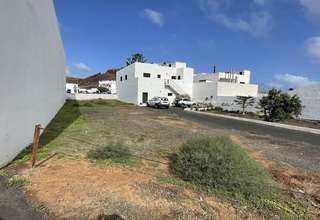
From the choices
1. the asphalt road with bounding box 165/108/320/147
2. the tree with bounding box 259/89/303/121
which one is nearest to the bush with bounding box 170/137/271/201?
the asphalt road with bounding box 165/108/320/147

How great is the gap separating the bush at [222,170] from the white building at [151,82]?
30659mm

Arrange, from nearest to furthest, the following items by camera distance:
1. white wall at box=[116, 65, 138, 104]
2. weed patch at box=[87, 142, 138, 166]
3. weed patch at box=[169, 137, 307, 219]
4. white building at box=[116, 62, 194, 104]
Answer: weed patch at box=[169, 137, 307, 219], weed patch at box=[87, 142, 138, 166], white building at box=[116, 62, 194, 104], white wall at box=[116, 65, 138, 104]

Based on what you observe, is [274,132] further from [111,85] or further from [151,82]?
[111,85]

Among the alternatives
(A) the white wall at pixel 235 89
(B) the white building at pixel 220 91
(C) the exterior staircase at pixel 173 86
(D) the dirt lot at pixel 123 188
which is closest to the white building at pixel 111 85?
(C) the exterior staircase at pixel 173 86

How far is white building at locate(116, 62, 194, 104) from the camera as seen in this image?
35.8 meters

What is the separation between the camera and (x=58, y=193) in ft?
13.2

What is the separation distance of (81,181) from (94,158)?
145 centimetres

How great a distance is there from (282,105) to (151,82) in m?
21.2

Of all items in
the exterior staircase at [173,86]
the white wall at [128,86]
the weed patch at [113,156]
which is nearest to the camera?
the weed patch at [113,156]

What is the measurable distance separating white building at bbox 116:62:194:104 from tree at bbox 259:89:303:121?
64.6ft

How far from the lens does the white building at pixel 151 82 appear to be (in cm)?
3584

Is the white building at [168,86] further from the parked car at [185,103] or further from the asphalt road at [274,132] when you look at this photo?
the asphalt road at [274,132]

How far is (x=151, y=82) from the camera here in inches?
1432

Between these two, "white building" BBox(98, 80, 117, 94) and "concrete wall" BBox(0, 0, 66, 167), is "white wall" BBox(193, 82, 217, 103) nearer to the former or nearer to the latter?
"white building" BBox(98, 80, 117, 94)
